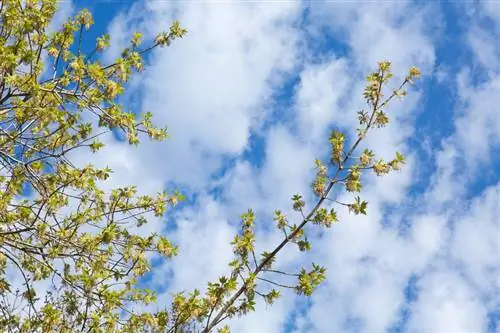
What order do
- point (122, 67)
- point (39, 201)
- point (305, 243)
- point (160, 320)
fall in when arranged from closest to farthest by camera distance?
point (305, 243) → point (160, 320) → point (39, 201) → point (122, 67)

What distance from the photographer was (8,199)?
8.31 metres

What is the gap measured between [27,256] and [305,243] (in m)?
4.91

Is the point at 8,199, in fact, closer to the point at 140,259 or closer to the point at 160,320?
the point at 140,259

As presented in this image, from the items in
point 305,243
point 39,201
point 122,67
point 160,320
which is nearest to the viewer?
point 305,243

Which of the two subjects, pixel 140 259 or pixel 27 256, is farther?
pixel 27 256

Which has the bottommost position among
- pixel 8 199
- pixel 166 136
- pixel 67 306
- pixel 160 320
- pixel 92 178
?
pixel 160 320

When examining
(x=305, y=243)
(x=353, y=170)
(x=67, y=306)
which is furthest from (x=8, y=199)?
(x=353, y=170)

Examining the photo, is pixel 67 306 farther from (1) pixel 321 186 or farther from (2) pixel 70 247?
(1) pixel 321 186

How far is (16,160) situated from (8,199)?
1.02 meters

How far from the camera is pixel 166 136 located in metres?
10.3

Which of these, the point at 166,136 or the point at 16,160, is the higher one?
the point at 166,136

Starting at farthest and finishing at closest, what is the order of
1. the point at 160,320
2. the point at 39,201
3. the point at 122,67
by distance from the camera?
the point at 122,67 → the point at 39,201 → the point at 160,320

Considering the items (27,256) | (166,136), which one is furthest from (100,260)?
(166,136)

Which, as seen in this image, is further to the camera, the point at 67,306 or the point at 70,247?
the point at 67,306
